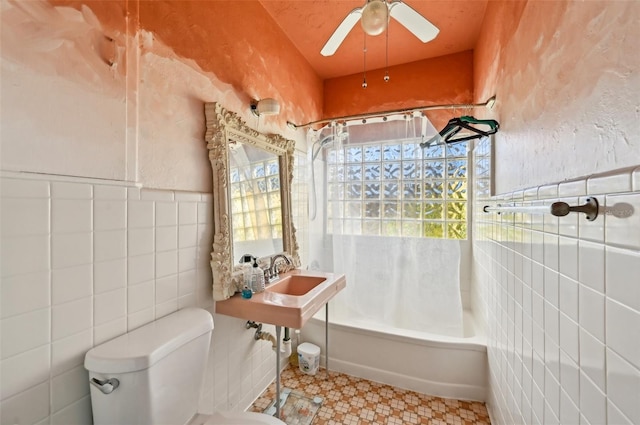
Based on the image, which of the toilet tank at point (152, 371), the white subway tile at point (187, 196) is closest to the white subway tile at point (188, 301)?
the toilet tank at point (152, 371)

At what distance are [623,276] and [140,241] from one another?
1437 mm

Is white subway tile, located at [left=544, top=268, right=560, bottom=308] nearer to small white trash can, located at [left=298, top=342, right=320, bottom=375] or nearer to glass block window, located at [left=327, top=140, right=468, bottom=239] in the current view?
glass block window, located at [left=327, top=140, right=468, bottom=239]

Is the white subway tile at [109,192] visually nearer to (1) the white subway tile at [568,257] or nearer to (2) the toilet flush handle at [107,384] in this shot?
(2) the toilet flush handle at [107,384]

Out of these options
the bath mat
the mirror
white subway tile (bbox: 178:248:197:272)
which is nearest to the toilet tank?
white subway tile (bbox: 178:248:197:272)

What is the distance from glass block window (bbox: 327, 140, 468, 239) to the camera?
2111mm

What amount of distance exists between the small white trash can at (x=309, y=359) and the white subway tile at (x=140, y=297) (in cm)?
127

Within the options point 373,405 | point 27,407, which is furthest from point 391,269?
point 27,407

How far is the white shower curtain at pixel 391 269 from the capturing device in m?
2.01

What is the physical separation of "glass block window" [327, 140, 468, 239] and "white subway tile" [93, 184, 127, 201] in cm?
156

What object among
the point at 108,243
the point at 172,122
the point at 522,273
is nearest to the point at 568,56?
the point at 522,273

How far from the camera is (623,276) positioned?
1.83ft

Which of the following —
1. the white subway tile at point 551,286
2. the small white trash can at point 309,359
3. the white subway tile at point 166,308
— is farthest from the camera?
the small white trash can at point 309,359

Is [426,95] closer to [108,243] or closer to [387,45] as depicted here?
[387,45]

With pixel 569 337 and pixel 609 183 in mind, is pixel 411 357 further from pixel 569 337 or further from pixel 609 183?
pixel 609 183
